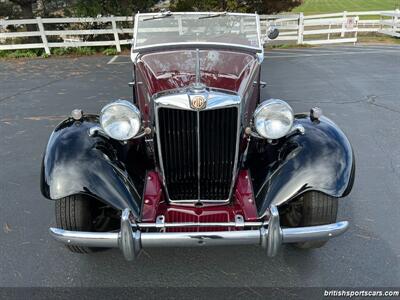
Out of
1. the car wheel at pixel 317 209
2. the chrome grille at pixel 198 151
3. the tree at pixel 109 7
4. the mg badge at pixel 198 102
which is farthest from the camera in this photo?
the tree at pixel 109 7

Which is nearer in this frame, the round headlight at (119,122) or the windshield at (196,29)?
the round headlight at (119,122)

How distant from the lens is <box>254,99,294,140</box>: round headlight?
8.52 ft

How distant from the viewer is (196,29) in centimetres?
376

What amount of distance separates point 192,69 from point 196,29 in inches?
39.8

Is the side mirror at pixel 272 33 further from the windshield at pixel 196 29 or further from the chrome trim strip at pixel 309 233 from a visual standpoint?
the chrome trim strip at pixel 309 233

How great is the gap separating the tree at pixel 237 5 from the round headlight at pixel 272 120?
12.3m

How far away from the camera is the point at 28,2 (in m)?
13.7

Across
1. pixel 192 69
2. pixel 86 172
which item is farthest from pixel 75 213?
pixel 192 69

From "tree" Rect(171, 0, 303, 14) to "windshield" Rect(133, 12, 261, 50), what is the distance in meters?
10.6

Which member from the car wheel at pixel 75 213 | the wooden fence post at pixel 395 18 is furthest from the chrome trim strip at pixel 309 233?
the wooden fence post at pixel 395 18

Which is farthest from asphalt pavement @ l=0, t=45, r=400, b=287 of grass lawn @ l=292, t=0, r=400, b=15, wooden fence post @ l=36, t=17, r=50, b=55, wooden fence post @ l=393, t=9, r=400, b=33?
grass lawn @ l=292, t=0, r=400, b=15

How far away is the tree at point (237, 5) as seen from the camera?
45.9 ft

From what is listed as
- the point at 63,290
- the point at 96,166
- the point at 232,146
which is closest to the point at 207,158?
the point at 232,146

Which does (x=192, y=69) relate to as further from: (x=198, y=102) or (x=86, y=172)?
(x=86, y=172)
